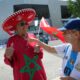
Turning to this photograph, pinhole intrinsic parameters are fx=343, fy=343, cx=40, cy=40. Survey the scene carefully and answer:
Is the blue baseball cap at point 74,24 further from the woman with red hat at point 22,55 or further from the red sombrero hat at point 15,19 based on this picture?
the red sombrero hat at point 15,19

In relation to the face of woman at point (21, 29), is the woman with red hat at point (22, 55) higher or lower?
lower

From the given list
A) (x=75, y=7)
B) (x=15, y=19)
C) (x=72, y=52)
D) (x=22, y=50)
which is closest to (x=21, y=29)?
(x=15, y=19)

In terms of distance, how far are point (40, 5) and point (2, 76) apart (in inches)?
1816

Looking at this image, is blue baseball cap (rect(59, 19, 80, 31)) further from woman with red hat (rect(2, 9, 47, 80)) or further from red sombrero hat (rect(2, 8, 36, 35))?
red sombrero hat (rect(2, 8, 36, 35))

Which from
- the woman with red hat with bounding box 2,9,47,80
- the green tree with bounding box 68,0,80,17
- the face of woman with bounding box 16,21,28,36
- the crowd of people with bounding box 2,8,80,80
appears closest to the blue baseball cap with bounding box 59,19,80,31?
the crowd of people with bounding box 2,8,80,80

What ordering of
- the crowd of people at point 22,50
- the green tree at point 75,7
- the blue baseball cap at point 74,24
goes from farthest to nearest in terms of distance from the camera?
the green tree at point 75,7
the crowd of people at point 22,50
the blue baseball cap at point 74,24

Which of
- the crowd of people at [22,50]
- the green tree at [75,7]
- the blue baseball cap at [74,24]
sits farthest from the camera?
the green tree at [75,7]

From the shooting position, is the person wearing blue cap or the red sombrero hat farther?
the red sombrero hat

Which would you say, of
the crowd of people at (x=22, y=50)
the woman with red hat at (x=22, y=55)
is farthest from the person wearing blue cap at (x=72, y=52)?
the woman with red hat at (x=22, y=55)

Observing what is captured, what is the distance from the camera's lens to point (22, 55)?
402cm

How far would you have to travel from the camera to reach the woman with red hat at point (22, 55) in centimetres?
404

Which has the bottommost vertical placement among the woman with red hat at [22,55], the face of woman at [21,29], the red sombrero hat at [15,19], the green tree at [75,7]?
the green tree at [75,7]

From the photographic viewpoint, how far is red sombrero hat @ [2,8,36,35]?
4.09m

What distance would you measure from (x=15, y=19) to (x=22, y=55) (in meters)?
0.45
